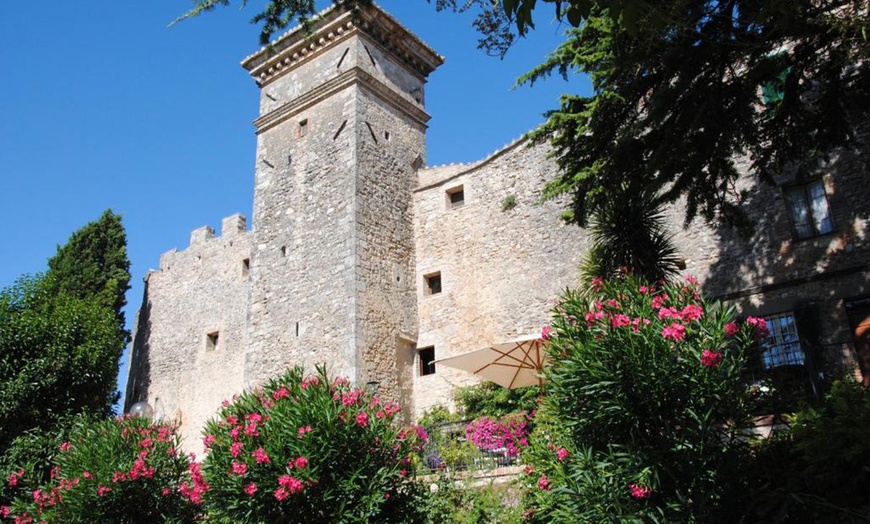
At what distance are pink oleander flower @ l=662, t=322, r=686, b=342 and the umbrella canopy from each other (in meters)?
4.75

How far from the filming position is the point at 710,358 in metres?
7.23

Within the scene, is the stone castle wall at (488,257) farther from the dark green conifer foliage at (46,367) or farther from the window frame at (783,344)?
the dark green conifer foliage at (46,367)

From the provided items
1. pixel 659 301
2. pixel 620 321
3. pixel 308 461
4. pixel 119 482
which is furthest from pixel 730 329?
pixel 119 482

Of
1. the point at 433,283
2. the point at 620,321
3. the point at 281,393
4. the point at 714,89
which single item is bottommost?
the point at 281,393

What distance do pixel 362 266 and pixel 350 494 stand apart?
834 cm

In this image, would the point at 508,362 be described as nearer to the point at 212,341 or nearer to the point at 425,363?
the point at 425,363

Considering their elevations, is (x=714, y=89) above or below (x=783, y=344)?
above

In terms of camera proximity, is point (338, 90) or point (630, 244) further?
point (338, 90)

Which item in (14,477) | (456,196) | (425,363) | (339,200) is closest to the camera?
(14,477)

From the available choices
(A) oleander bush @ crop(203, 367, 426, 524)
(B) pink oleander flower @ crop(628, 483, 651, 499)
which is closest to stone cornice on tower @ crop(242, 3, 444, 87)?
(A) oleander bush @ crop(203, 367, 426, 524)

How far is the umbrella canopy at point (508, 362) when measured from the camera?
488 inches

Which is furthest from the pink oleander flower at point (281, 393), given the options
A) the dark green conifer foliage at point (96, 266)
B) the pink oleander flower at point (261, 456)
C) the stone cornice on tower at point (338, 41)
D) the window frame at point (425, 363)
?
the dark green conifer foliage at point (96, 266)

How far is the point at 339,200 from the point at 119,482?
325 inches

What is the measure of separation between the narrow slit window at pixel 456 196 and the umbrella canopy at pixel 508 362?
679 cm
